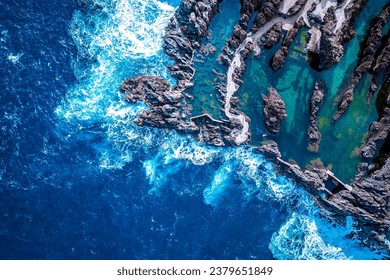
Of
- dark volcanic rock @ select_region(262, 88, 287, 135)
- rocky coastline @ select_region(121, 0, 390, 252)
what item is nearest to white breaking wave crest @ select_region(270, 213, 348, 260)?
rocky coastline @ select_region(121, 0, 390, 252)

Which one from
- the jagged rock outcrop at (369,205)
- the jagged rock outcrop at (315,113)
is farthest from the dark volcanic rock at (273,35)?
the jagged rock outcrop at (369,205)

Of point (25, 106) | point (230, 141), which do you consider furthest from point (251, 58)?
point (25, 106)

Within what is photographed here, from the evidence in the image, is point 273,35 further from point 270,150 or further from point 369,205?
point 369,205

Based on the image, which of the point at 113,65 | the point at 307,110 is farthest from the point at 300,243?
the point at 113,65

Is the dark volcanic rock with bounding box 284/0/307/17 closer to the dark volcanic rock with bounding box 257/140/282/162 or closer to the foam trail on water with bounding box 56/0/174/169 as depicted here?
the foam trail on water with bounding box 56/0/174/169

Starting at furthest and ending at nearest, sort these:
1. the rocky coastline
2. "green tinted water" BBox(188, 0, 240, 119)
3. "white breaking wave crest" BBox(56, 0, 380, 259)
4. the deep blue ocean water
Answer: "green tinted water" BBox(188, 0, 240, 119) → the rocky coastline → "white breaking wave crest" BBox(56, 0, 380, 259) → the deep blue ocean water

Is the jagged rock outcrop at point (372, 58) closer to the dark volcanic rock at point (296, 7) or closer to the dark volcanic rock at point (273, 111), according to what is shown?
the dark volcanic rock at point (273, 111)

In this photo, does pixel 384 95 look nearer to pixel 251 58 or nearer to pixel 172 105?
pixel 251 58
